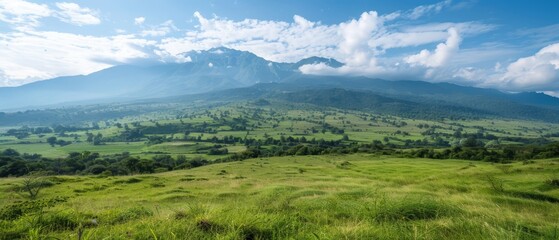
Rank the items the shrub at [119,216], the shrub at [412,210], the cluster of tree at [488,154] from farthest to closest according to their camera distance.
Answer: the cluster of tree at [488,154] < the shrub at [119,216] < the shrub at [412,210]

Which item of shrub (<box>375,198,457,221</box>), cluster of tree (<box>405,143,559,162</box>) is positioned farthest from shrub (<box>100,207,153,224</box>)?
cluster of tree (<box>405,143,559,162</box>)

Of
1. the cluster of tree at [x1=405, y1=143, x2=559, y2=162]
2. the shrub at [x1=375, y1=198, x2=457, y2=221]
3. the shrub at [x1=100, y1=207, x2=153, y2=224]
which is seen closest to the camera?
the shrub at [x1=375, y1=198, x2=457, y2=221]

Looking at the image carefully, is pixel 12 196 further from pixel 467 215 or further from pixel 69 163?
pixel 69 163

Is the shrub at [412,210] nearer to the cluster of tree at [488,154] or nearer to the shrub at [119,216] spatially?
the shrub at [119,216]

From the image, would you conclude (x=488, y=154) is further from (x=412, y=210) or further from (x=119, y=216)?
(x=119, y=216)

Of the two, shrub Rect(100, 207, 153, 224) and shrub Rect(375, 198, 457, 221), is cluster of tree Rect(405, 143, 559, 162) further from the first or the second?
shrub Rect(100, 207, 153, 224)

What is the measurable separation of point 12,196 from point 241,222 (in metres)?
33.0

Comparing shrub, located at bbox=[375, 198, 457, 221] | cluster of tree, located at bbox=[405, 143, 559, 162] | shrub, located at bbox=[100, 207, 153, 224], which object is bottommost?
cluster of tree, located at bbox=[405, 143, 559, 162]

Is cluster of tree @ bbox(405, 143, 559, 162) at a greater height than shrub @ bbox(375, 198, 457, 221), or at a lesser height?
lesser

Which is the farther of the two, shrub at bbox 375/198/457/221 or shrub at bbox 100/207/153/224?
shrub at bbox 100/207/153/224

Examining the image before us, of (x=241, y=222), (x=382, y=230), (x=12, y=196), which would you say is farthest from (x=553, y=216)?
(x=12, y=196)

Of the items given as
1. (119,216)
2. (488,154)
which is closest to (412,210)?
(119,216)

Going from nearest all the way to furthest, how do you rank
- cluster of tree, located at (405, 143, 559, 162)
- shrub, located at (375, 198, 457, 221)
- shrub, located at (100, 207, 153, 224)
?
shrub, located at (375, 198, 457, 221), shrub, located at (100, 207, 153, 224), cluster of tree, located at (405, 143, 559, 162)

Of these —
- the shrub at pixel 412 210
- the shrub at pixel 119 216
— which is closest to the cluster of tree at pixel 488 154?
the shrub at pixel 412 210
